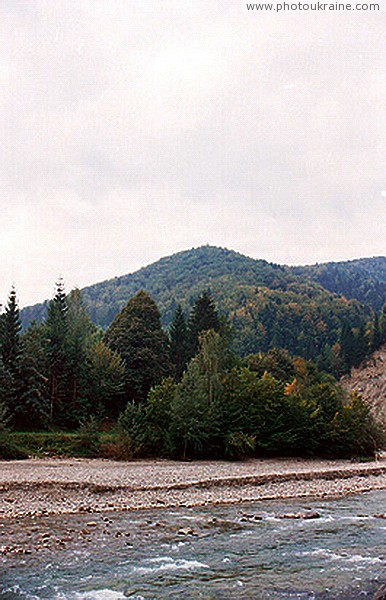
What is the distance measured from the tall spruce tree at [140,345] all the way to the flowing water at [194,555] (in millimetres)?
30723

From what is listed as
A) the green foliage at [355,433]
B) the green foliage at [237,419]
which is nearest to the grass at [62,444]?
the green foliage at [237,419]

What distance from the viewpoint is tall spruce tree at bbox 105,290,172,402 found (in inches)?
2052

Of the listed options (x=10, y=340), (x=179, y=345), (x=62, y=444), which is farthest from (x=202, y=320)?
(x=62, y=444)

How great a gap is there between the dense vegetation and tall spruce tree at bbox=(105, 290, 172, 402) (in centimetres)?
11

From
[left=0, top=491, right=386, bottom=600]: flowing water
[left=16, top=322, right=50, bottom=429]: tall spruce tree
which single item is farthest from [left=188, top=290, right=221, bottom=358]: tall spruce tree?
[left=0, top=491, right=386, bottom=600]: flowing water

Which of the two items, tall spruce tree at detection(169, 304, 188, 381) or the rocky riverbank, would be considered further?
tall spruce tree at detection(169, 304, 188, 381)

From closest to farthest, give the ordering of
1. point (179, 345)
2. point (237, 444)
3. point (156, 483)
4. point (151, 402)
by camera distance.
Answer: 1. point (156, 483)
2. point (237, 444)
3. point (151, 402)
4. point (179, 345)

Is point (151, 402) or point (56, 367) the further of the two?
point (56, 367)

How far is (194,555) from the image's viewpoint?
49.5ft

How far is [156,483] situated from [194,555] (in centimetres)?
1218

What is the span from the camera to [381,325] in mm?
121938

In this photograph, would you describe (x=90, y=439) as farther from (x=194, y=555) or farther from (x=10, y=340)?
(x=194, y=555)

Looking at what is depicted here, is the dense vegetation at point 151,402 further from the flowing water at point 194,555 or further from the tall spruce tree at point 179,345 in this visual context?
the flowing water at point 194,555

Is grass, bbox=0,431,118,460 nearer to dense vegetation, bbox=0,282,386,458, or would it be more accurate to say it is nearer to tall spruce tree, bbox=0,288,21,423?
dense vegetation, bbox=0,282,386,458
